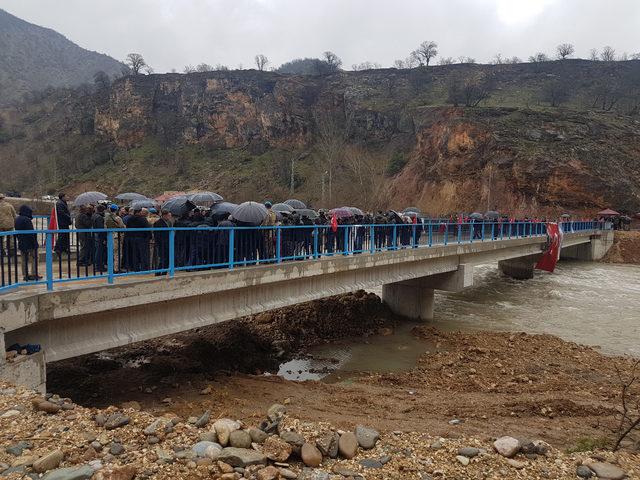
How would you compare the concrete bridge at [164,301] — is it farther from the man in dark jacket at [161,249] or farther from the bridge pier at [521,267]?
the bridge pier at [521,267]

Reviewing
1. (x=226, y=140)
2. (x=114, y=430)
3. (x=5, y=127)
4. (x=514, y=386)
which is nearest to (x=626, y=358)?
(x=514, y=386)

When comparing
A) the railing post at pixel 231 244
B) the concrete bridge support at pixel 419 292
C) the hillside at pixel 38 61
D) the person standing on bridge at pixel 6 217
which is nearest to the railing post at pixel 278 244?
the railing post at pixel 231 244

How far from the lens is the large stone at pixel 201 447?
14.5ft

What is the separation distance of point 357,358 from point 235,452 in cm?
834

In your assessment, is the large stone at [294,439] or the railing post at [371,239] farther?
the railing post at [371,239]

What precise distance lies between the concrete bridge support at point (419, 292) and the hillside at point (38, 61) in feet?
415

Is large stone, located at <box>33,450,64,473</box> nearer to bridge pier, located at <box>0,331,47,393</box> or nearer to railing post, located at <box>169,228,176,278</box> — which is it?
bridge pier, located at <box>0,331,47,393</box>

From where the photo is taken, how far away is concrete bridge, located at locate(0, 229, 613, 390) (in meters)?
6.04

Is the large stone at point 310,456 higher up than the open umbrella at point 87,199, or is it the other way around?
the open umbrella at point 87,199

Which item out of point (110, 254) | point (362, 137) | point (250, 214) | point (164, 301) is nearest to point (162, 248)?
point (164, 301)

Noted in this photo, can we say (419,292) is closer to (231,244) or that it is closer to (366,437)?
(231,244)

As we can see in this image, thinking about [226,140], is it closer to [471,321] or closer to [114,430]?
[471,321]

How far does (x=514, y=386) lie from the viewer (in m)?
9.57

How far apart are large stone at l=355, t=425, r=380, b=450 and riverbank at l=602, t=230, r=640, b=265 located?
41.6 metres
